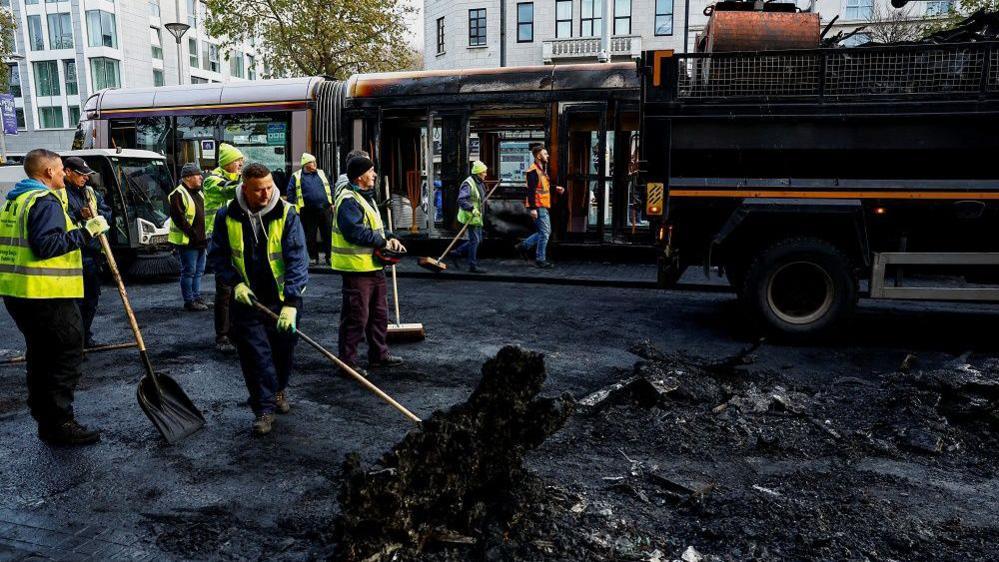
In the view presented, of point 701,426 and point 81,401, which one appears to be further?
point 81,401

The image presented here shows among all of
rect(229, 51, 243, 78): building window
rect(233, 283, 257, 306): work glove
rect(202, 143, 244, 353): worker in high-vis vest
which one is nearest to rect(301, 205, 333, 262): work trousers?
rect(202, 143, 244, 353): worker in high-vis vest

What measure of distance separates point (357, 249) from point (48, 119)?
4915 centimetres

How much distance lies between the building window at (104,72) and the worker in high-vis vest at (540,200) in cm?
4159

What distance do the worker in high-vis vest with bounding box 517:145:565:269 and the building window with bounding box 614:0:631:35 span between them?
22976mm

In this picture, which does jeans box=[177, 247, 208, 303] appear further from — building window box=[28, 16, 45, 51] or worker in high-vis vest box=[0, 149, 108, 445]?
building window box=[28, 16, 45, 51]

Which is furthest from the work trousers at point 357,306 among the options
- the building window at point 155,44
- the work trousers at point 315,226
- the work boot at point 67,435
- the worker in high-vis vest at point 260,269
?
the building window at point 155,44

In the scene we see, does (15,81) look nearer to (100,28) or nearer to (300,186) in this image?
(100,28)

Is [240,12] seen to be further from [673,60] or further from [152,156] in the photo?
[673,60]

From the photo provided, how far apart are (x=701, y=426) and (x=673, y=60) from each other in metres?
3.79

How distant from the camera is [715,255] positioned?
731 cm

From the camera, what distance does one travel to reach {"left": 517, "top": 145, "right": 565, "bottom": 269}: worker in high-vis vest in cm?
1173

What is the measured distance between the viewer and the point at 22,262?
447 cm

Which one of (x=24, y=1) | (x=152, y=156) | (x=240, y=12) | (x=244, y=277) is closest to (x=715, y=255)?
(x=244, y=277)

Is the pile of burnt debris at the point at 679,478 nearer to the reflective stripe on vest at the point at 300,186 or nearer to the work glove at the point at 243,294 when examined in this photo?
the work glove at the point at 243,294
